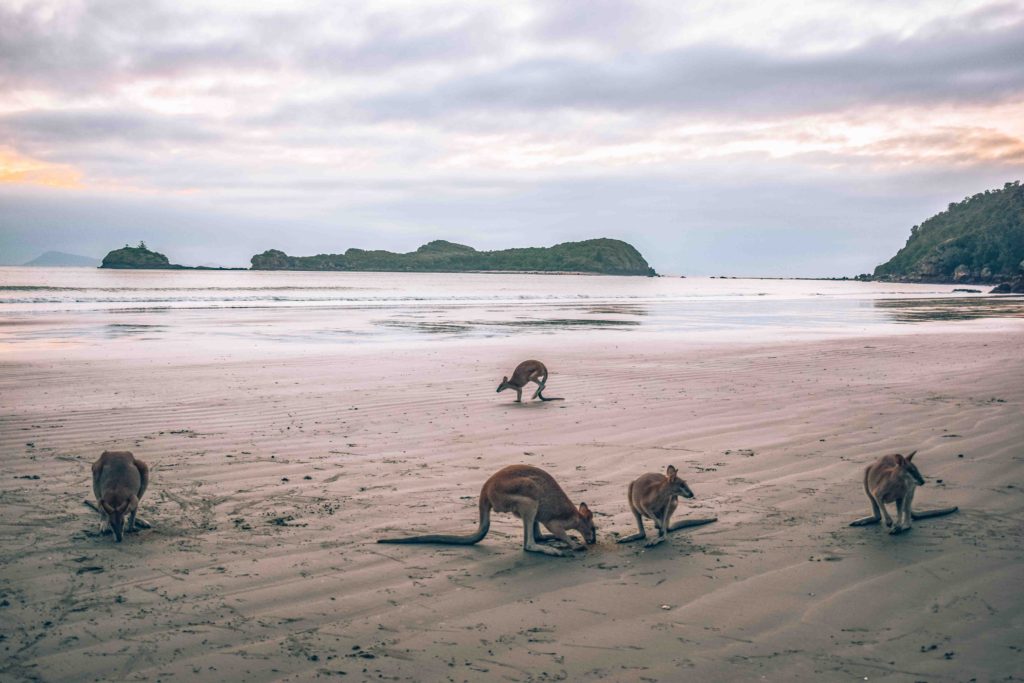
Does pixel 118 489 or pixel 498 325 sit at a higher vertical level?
pixel 498 325

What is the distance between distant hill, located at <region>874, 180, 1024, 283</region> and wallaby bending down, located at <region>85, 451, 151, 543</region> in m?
87.2

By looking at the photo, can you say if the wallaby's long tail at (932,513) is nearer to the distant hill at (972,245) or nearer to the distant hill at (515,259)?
the distant hill at (972,245)

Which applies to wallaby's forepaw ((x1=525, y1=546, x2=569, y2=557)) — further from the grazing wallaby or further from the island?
the island

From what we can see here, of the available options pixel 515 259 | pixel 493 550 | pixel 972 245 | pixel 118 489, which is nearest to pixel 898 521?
pixel 493 550

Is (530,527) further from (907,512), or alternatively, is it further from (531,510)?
(907,512)

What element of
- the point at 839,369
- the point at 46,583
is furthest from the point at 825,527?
the point at 839,369

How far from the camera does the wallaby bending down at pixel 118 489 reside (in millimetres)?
4824

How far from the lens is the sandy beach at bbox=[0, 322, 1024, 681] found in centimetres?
351

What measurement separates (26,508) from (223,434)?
265 cm

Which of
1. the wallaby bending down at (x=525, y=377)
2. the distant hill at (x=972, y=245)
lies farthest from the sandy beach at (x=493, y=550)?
the distant hill at (x=972, y=245)

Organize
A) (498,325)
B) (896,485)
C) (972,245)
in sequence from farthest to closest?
(972,245)
(498,325)
(896,485)

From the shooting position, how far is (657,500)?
4.93 metres

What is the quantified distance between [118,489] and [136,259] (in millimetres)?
138539

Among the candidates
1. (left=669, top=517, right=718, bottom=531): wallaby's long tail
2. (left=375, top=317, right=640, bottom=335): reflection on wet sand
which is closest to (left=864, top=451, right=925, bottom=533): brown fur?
(left=669, top=517, right=718, bottom=531): wallaby's long tail
